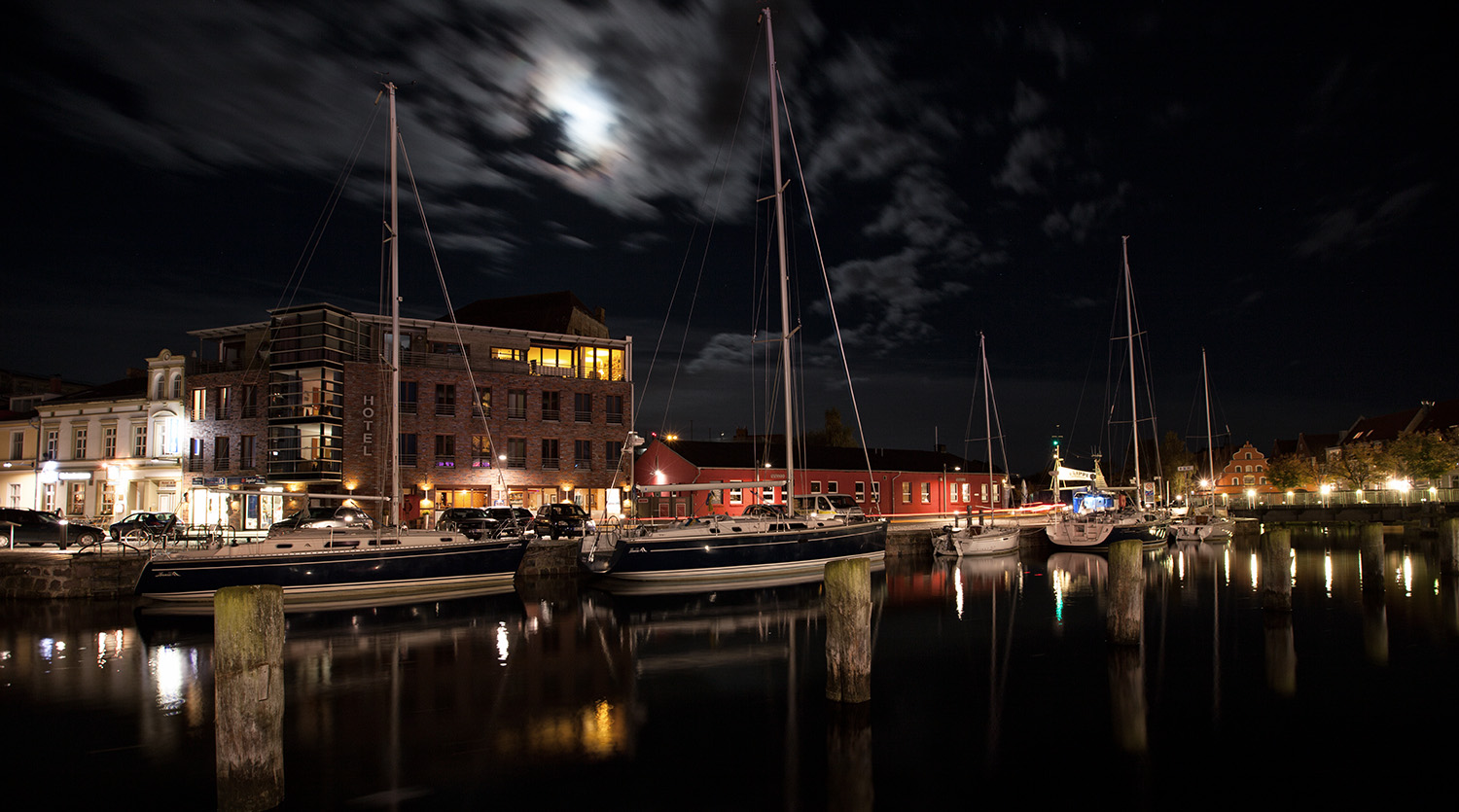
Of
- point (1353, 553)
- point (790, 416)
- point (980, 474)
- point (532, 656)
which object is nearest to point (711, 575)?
point (790, 416)

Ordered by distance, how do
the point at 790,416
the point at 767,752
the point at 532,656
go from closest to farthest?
1. the point at 767,752
2. the point at 532,656
3. the point at 790,416

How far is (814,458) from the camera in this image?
59906 mm

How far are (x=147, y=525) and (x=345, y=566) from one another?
53.0 ft

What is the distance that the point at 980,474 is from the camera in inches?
2761

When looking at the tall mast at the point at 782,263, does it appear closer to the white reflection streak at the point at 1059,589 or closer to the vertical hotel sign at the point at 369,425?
the white reflection streak at the point at 1059,589

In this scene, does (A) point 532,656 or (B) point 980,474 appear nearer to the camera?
(A) point 532,656

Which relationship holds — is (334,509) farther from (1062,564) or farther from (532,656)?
(1062,564)

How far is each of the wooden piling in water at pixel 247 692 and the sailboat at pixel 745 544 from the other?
18.8m

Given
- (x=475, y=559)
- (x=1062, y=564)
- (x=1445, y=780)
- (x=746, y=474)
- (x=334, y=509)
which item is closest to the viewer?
(x=1445, y=780)

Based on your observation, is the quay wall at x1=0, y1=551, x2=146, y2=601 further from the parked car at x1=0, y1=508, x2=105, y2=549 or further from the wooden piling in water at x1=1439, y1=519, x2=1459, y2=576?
the wooden piling in water at x1=1439, y1=519, x2=1459, y2=576

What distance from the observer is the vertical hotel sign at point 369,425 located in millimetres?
45531


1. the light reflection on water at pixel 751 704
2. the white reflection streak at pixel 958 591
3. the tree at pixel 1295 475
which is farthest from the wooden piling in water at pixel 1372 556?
the tree at pixel 1295 475

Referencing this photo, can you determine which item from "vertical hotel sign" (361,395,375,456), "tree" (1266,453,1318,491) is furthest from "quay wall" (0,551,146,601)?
"tree" (1266,453,1318,491)

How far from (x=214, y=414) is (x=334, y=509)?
16.7 meters
